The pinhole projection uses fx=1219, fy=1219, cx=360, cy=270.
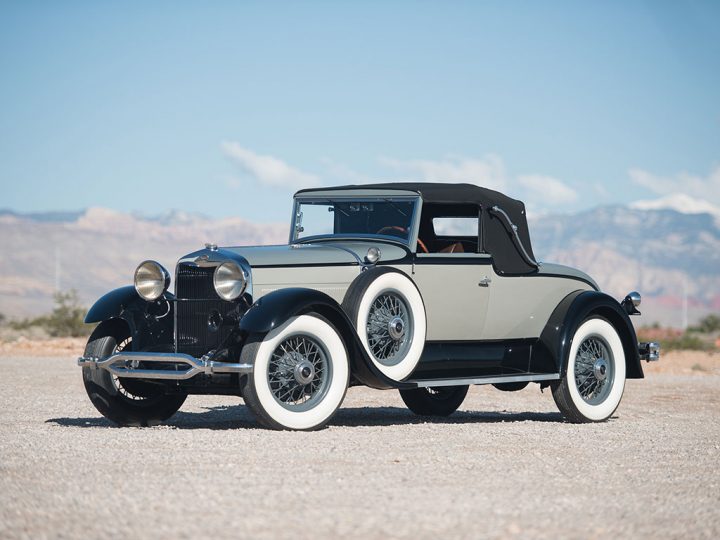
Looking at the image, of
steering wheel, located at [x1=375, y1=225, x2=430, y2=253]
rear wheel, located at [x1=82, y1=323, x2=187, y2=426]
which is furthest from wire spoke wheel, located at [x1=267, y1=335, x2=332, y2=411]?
steering wheel, located at [x1=375, y1=225, x2=430, y2=253]

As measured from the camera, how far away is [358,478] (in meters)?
7.47

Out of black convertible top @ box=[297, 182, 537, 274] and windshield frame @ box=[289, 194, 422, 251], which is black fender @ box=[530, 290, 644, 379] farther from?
windshield frame @ box=[289, 194, 422, 251]

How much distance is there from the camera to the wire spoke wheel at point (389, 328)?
10414 mm

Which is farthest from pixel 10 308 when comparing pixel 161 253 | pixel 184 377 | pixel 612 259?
pixel 184 377

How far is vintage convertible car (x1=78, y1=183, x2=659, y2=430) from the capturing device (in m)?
9.88

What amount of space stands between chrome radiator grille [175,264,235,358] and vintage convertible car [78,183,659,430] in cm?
1

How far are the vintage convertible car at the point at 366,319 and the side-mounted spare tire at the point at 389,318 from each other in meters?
0.01

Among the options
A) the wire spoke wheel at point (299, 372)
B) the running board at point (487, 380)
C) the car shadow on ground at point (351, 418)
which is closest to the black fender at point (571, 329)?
the running board at point (487, 380)

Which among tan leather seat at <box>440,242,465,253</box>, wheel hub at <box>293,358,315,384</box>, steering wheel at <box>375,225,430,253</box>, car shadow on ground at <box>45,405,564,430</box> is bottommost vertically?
car shadow on ground at <box>45,405,564,430</box>

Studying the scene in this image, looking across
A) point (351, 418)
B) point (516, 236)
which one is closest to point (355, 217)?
point (516, 236)

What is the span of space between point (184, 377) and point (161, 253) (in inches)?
5156

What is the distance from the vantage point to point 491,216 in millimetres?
11984

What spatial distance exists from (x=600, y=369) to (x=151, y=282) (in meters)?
4.57

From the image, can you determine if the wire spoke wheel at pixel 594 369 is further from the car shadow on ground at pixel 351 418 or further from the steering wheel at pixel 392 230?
the steering wheel at pixel 392 230
